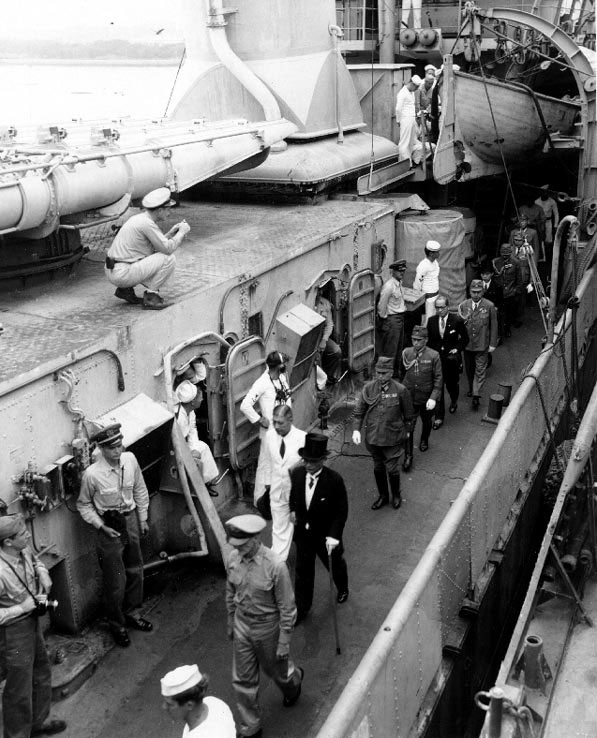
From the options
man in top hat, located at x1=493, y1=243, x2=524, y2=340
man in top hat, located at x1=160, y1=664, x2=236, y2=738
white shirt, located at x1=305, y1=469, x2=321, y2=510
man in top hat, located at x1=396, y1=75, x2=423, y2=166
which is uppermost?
man in top hat, located at x1=396, y1=75, x2=423, y2=166

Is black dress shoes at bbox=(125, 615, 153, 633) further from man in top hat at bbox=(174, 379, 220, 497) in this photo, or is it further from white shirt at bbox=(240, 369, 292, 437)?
white shirt at bbox=(240, 369, 292, 437)

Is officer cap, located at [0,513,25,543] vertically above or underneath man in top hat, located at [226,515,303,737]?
above

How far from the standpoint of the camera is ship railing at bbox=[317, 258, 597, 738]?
3.94 m

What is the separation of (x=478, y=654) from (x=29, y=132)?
6.54 meters

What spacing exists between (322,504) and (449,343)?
400cm

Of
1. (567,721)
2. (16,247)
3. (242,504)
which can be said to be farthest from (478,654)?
(16,247)

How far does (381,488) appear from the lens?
763 centimetres

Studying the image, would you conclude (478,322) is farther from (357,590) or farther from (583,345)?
(357,590)

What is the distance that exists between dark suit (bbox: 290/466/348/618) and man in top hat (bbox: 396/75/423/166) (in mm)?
8179

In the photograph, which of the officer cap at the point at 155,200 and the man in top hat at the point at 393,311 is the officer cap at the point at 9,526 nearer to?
the officer cap at the point at 155,200

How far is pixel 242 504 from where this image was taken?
7602mm

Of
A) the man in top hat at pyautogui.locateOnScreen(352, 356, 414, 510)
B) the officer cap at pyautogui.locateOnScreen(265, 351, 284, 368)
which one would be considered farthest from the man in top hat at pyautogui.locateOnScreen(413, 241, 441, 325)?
the officer cap at pyautogui.locateOnScreen(265, 351, 284, 368)

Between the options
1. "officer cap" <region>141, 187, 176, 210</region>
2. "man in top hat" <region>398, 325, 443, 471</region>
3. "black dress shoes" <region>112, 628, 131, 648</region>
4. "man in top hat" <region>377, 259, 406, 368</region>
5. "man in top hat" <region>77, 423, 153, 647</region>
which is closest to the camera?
"man in top hat" <region>77, 423, 153, 647</region>

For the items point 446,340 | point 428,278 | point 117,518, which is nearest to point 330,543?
point 117,518
